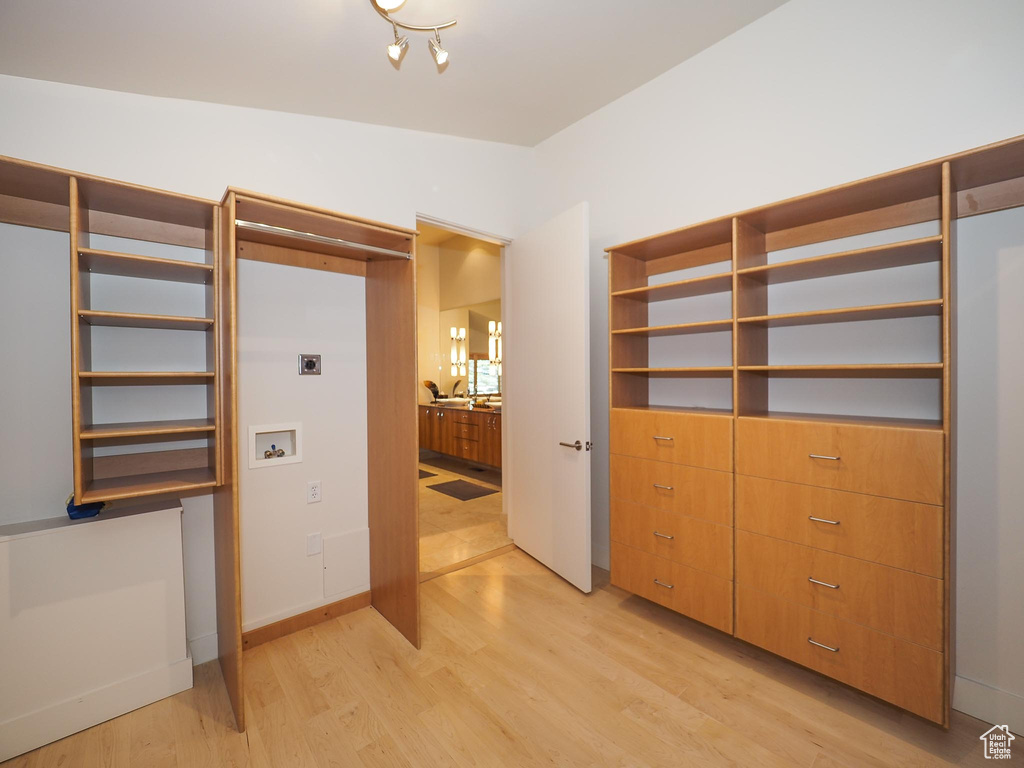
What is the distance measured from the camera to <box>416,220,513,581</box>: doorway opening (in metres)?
4.73

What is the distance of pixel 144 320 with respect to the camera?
1.79 m

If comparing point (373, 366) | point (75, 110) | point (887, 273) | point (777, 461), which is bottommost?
point (777, 461)

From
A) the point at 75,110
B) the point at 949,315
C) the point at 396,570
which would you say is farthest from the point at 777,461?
the point at 75,110

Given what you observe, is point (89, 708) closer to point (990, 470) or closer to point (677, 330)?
point (677, 330)

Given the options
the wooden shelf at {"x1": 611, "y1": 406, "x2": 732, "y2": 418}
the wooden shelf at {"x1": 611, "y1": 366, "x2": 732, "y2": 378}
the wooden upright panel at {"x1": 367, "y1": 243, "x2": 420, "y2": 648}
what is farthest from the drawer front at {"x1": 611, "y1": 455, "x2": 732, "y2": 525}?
the wooden upright panel at {"x1": 367, "y1": 243, "x2": 420, "y2": 648}

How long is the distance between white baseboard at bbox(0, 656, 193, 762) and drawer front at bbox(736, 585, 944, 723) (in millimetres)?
2512

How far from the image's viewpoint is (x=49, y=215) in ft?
5.70

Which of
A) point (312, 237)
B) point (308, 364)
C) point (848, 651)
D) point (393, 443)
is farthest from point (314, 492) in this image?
point (848, 651)

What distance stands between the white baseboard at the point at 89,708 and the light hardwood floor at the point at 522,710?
0.15 feet

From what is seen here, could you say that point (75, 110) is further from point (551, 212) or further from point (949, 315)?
point (949, 315)

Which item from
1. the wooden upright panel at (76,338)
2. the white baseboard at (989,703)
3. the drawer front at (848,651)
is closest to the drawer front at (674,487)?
the drawer front at (848,651)

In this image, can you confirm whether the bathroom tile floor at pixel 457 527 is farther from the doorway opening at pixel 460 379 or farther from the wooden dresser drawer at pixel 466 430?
the wooden dresser drawer at pixel 466 430

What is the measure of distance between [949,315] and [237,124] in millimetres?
3095

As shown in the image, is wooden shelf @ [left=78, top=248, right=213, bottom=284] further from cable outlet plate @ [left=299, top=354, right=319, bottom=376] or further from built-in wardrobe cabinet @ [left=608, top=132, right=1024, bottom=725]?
built-in wardrobe cabinet @ [left=608, top=132, right=1024, bottom=725]
